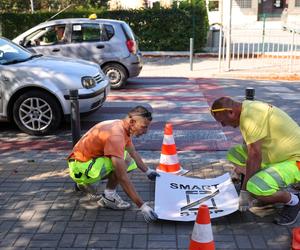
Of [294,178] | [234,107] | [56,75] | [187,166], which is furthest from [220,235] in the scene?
[56,75]

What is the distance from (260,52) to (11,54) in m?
12.2

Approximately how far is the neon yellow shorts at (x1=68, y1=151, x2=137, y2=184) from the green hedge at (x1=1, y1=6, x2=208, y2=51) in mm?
15284

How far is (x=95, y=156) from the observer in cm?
435

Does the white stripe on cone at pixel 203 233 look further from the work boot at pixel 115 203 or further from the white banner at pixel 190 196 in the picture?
the work boot at pixel 115 203

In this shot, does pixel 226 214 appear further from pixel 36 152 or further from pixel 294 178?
pixel 36 152

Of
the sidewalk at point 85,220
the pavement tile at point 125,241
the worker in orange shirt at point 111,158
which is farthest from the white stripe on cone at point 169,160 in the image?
the pavement tile at point 125,241

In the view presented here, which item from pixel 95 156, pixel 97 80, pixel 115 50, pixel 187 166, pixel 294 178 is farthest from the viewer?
pixel 115 50

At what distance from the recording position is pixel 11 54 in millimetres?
7543

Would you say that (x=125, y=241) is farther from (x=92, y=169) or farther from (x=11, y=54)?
(x=11, y=54)

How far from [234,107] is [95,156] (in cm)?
138

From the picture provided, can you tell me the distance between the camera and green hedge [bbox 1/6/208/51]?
62.1 feet

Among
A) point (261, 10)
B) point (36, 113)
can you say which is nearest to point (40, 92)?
point (36, 113)

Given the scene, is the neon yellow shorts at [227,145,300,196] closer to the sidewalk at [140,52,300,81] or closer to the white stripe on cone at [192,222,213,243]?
the white stripe on cone at [192,222,213,243]

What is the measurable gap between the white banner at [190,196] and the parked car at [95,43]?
21.9 feet
